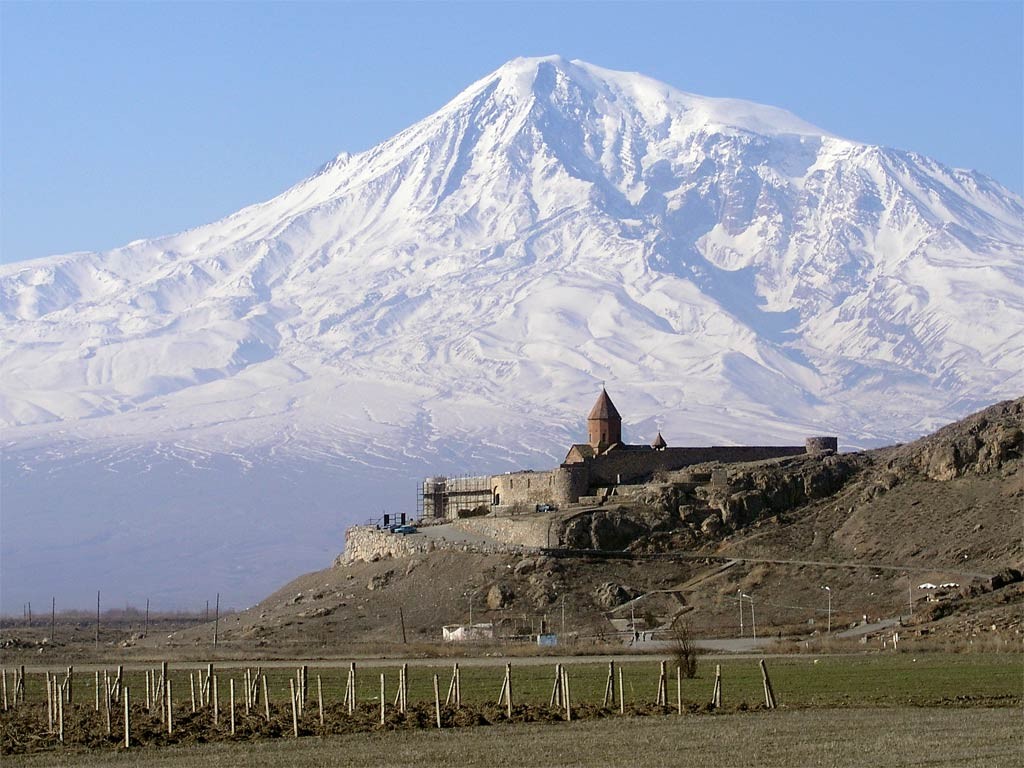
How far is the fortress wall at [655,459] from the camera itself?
74500mm

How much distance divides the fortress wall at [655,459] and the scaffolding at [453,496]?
22.5ft

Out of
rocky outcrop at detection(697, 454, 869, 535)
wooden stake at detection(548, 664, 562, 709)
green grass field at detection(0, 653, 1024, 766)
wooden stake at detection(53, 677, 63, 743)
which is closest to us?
green grass field at detection(0, 653, 1024, 766)

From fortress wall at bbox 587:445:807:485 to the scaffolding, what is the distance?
270 inches

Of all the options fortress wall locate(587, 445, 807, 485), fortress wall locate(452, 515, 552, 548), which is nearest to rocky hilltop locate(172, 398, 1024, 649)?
fortress wall locate(452, 515, 552, 548)

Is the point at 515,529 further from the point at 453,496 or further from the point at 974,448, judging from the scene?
the point at 974,448

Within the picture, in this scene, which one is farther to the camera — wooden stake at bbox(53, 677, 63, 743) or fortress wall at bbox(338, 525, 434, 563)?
fortress wall at bbox(338, 525, 434, 563)

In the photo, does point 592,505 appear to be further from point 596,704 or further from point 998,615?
point 596,704

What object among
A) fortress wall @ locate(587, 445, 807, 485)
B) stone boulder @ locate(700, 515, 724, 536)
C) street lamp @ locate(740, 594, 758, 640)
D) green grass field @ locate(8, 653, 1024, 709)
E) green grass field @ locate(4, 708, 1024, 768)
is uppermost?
fortress wall @ locate(587, 445, 807, 485)

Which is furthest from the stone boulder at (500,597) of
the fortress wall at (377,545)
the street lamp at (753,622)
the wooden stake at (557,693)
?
the wooden stake at (557,693)

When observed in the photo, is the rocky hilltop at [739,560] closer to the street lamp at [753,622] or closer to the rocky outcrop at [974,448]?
the rocky outcrop at [974,448]

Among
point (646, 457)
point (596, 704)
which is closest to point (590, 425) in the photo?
point (646, 457)

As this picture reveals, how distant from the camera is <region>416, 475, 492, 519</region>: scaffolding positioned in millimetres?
82375

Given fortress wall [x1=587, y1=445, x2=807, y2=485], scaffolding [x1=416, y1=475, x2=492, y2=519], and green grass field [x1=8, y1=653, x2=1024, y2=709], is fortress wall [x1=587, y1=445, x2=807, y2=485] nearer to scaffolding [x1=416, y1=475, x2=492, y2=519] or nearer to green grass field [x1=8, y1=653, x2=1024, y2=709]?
scaffolding [x1=416, y1=475, x2=492, y2=519]

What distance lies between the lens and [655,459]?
75875mm
